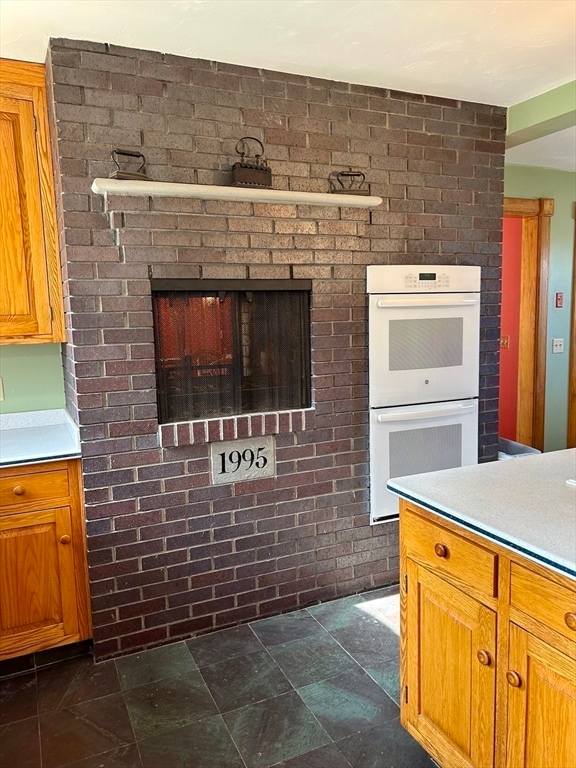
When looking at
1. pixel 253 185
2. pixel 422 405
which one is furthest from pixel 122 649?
pixel 253 185

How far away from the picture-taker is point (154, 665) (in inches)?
92.7

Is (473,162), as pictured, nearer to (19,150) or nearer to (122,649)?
(19,150)

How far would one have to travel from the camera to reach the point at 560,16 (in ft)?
6.65

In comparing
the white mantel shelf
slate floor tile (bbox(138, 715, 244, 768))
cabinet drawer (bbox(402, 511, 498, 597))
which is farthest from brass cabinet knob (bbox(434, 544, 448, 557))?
the white mantel shelf

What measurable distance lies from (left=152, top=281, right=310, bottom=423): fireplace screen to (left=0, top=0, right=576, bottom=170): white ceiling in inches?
36.0

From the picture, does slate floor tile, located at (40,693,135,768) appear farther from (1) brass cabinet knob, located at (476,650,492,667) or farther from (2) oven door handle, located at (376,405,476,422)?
(2) oven door handle, located at (376,405,476,422)

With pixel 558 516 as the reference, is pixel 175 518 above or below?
below

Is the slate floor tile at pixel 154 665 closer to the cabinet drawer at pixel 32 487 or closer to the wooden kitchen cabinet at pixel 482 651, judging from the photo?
the cabinet drawer at pixel 32 487

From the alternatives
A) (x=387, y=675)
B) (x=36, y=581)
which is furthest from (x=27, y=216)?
(x=387, y=675)

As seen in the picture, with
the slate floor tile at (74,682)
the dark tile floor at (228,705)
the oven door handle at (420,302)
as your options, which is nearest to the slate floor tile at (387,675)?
the dark tile floor at (228,705)

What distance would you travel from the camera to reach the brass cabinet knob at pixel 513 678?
53.4 inches

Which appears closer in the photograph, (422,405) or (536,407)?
(422,405)

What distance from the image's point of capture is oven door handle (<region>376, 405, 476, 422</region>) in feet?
9.15

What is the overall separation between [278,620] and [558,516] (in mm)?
1622
